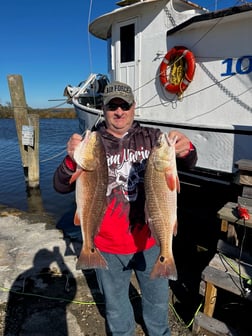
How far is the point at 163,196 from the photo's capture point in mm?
2240

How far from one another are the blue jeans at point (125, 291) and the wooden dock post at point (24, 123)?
786 cm

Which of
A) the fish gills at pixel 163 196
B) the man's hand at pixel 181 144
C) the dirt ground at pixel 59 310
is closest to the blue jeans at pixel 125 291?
the fish gills at pixel 163 196

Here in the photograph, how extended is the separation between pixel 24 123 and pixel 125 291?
8.22 meters

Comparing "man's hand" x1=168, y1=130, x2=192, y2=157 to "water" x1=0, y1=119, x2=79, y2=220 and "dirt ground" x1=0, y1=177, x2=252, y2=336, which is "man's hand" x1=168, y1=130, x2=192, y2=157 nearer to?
"dirt ground" x1=0, y1=177, x2=252, y2=336

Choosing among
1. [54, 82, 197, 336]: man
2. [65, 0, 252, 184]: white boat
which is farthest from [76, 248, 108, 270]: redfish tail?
[65, 0, 252, 184]: white boat

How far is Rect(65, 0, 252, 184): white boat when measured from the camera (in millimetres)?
5137

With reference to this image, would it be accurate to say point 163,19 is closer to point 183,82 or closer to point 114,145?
point 183,82

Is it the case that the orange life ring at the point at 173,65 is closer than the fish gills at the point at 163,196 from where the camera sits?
No

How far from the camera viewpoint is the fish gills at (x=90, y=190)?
219 cm

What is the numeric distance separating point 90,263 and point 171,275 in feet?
2.30

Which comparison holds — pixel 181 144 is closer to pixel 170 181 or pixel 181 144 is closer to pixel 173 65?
pixel 170 181

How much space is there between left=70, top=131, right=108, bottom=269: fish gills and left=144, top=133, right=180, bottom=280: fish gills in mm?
379

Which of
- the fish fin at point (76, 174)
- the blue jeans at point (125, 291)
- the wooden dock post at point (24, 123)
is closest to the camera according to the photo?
the fish fin at point (76, 174)

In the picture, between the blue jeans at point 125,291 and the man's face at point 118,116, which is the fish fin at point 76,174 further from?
the blue jeans at point 125,291
